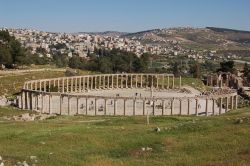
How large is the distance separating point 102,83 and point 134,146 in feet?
332

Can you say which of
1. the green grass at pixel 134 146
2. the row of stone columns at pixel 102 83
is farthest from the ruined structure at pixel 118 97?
the green grass at pixel 134 146

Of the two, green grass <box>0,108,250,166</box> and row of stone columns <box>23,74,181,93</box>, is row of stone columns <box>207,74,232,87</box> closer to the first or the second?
row of stone columns <box>23,74,181,93</box>

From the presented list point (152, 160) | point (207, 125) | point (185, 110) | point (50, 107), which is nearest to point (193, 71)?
point (185, 110)

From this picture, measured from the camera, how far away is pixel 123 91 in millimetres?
129250

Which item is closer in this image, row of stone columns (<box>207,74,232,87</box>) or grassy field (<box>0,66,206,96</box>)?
grassy field (<box>0,66,206,96</box>)

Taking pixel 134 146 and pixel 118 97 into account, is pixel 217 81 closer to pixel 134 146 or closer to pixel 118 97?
pixel 118 97

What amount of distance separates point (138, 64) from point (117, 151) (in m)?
134

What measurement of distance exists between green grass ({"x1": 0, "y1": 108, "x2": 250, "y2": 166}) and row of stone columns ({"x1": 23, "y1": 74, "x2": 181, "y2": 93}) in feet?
228

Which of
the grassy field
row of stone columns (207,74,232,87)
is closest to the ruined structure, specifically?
the grassy field

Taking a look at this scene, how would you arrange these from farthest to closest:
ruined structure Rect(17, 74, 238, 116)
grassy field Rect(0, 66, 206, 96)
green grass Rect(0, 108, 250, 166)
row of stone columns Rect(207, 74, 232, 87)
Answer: row of stone columns Rect(207, 74, 232, 87) < grassy field Rect(0, 66, 206, 96) < ruined structure Rect(17, 74, 238, 116) < green grass Rect(0, 108, 250, 166)

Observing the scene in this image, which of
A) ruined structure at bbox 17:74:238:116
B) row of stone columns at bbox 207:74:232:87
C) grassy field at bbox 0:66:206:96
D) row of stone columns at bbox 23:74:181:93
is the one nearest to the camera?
ruined structure at bbox 17:74:238:116

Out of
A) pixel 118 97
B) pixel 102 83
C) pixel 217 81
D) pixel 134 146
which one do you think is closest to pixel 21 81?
pixel 102 83

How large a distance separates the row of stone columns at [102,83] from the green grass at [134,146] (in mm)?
69645

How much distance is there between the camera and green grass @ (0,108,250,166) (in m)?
32.2
